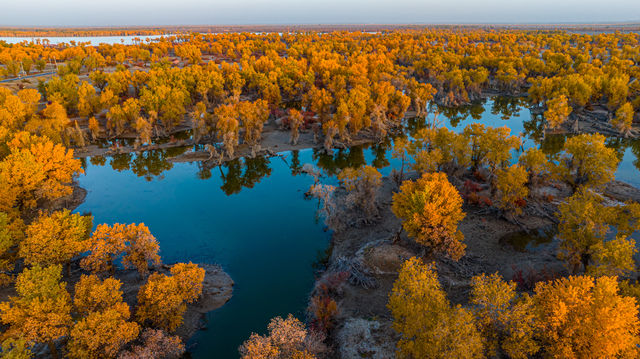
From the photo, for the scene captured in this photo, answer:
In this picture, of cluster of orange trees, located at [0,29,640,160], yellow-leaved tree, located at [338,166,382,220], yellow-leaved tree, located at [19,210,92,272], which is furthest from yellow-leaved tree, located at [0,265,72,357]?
cluster of orange trees, located at [0,29,640,160]

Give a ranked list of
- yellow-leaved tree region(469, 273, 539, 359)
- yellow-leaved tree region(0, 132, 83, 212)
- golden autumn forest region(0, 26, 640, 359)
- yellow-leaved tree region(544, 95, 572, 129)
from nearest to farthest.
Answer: yellow-leaved tree region(469, 273, 539, 359), golden autumn forest region(0, 26, 640, 359), yellow-leaved tree region(0, 132, 83, 212), yellow-leaved tree region(544, 95, 572, 129)

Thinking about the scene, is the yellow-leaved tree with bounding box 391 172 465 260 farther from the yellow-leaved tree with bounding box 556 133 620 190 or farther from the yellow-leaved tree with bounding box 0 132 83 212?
the yellow-leaved tree with bounding box 0 132 83 212

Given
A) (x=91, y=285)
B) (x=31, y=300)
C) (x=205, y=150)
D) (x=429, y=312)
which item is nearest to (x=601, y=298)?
(x=429, y=312)

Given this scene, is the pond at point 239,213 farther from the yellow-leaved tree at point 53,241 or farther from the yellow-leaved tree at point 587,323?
the yellow-leaved tree at point 587,323

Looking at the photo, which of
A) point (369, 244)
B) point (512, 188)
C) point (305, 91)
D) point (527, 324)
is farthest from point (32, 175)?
point (305, 91)

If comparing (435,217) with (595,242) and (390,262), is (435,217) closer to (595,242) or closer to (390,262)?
(390,262)

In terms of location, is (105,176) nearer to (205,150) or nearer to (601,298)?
(205,150)
